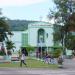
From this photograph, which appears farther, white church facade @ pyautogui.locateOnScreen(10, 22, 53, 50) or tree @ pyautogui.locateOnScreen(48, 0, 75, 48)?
white church facade @ pyautogui.locateOnScreen(10, 22, 53, 50)

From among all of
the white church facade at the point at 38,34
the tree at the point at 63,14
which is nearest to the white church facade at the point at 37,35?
the white church facade at the point at 38,34

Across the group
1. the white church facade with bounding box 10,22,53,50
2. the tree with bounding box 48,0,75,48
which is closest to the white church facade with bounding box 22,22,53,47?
the white church facade with bounding box 10,22,53,50

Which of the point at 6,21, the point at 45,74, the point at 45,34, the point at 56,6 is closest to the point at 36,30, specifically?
the point at 45,34

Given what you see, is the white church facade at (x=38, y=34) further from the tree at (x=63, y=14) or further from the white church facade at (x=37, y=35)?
the tree at (x=63, y=14)

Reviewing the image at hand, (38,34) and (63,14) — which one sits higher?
(63,14)

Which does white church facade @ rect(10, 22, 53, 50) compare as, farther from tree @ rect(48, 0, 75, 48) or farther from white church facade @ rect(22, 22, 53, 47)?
tree @ rect(48, 0, 75, 48)

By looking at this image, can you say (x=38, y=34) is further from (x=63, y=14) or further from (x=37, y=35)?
(x=63, y=14)

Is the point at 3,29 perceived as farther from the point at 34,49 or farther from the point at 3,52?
the point at 34,49

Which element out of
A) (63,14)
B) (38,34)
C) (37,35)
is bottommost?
(37,35)

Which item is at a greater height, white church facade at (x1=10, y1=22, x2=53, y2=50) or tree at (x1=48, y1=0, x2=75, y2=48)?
tree at (x1=48, y1=0, x2=75, y2=48)

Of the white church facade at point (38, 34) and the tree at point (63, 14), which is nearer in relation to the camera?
the tree at point (63, 14)

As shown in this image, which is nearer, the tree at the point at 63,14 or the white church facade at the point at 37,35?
the tree at the point at 63,14

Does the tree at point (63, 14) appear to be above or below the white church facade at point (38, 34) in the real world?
above

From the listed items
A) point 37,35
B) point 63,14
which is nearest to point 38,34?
point 37,35
